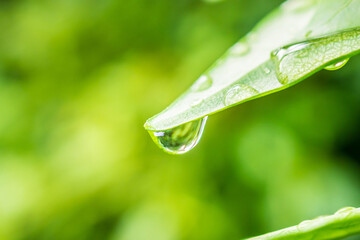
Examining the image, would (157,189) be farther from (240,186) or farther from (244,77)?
(244,77)

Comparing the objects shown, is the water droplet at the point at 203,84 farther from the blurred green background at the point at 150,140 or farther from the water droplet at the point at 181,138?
the blurred green background at the point at 150,140

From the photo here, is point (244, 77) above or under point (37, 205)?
under

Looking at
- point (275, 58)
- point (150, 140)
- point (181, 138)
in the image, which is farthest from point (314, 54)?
point (150, 140)

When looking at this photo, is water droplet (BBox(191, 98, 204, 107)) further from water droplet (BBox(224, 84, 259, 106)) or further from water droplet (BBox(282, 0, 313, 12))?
water droplet (BBox(282, 0, 313, 12))

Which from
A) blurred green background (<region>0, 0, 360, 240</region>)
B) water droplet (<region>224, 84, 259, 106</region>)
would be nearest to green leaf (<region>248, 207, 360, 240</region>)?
water droplet (<region>224, 84, 259, 106</region>)

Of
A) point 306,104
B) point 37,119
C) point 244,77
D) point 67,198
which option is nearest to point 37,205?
point 67,198

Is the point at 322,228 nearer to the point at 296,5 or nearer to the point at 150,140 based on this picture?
the point at 296,5
